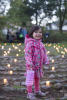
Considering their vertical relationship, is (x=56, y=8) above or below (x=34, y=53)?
below

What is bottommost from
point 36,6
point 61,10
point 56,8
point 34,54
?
point 61,10

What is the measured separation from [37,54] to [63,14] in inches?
1154

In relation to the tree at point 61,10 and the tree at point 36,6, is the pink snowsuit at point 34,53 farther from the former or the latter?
the tree at point 61,10

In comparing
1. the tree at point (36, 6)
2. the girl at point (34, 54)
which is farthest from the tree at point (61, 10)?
the girl at point (34, 54)

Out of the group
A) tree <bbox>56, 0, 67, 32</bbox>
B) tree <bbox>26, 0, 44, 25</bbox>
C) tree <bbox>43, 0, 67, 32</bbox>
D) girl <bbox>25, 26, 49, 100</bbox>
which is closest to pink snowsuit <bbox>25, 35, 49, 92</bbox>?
girl <bbox>25, 26, 49, 100</bbox>

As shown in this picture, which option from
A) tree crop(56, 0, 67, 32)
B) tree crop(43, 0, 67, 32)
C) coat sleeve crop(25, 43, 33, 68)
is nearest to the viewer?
coat sleeve crop(25, 43, 33, 68)

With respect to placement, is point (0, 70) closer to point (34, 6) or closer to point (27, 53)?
point (27, 53)

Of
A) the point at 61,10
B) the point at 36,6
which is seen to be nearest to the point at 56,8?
the point at 61,10

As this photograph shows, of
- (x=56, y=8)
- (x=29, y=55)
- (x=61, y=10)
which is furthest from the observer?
(x=61, y=10)

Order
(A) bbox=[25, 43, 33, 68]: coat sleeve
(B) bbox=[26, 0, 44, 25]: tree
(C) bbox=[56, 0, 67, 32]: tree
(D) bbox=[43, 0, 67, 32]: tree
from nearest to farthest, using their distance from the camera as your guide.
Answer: (A) bbox=[25, 43, 33, 68]: coat sleeve < (B) bbox=[26, 0, 44, 25]: tree < (D) bbox=[43, 0, 67, 32]: tree < (C) bbox=[56, 0, 67, 32]: tree

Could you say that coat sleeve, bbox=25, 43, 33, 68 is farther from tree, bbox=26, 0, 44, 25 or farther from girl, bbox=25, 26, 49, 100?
tree, bbox=26, 0, 44, 25

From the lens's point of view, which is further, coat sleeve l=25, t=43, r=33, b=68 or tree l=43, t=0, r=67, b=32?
tree l=43, t=0, r=67, b=32

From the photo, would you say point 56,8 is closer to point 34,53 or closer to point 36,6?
point 36,6

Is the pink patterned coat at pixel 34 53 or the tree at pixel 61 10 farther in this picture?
the tree at pixel 61 10
